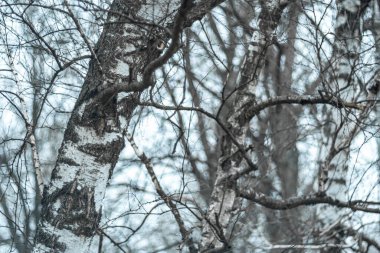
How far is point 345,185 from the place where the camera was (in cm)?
838

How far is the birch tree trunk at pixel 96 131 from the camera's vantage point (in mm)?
5016

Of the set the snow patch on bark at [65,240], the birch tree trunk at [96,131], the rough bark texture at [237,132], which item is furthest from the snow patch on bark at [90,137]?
the rough bark texture at [237,132]

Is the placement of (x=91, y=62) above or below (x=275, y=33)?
below

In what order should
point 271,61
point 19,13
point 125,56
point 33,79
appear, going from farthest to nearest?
1. point 271,61
2. point 33,79
3. point 125,56
4. point 19,13

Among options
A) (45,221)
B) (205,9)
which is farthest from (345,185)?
(45,221)

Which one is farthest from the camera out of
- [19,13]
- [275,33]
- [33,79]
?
[275,33]

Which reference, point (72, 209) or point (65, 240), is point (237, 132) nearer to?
point (72, 209)

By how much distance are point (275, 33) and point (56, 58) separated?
218 cm

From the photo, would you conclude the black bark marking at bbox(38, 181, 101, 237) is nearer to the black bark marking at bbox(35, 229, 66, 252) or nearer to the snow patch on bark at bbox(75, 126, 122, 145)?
the black bark marking at bbox(35, 229, 66, 252)

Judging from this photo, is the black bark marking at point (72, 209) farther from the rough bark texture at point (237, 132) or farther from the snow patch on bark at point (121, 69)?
the rough bark texture at point (237, 132)

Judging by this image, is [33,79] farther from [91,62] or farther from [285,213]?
[285,213]

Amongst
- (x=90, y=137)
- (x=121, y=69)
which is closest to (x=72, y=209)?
(x=90, y=137)

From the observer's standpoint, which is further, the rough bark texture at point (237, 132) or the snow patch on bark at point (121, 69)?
the rough bark texture at point (237, 132)

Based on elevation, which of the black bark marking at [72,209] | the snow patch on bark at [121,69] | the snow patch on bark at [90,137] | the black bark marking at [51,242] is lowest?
the black bark marking at [51,242]
